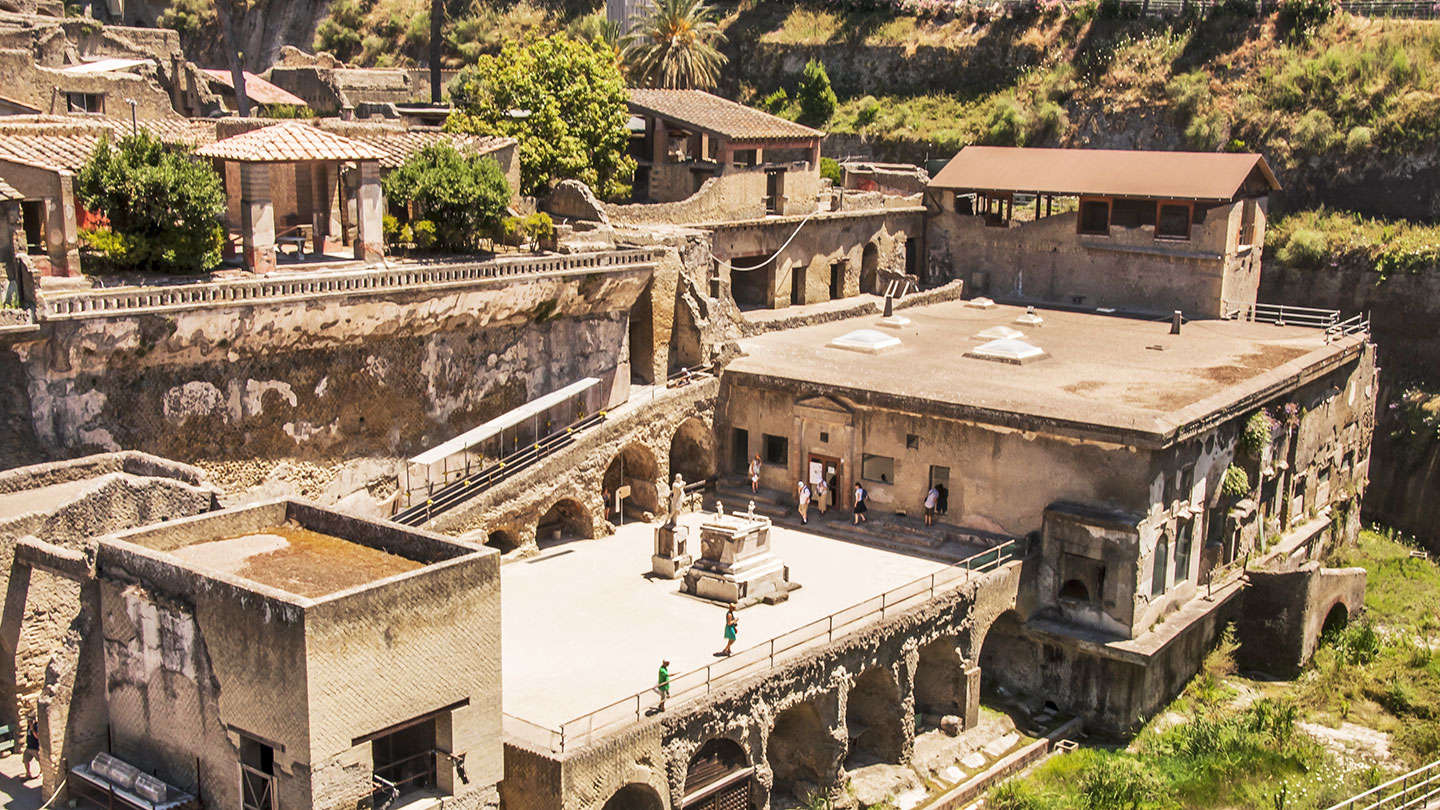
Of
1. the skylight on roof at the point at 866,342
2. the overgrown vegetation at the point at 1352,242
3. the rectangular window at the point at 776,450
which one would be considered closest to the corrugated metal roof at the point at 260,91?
the skylight on roof at the point at 866,342

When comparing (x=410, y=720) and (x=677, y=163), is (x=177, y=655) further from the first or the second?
(x=677, y=163)

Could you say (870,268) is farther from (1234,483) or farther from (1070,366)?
(1234,483)

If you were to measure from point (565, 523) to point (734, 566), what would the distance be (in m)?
6.61

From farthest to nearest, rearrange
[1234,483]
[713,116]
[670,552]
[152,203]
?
[713,116], [1234,483], [670,552], [152,203]

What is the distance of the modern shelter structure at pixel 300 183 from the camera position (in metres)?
34.6

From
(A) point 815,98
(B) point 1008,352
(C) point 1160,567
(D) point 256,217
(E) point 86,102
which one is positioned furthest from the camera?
(A) point 815,98

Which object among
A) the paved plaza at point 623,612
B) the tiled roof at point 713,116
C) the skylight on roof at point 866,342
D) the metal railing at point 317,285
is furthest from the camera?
the tiled roof at point 713,116

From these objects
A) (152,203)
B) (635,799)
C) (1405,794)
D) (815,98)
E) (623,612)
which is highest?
(815,98)

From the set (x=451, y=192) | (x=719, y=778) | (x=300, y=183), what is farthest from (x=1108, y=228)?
(x=719, y=778)

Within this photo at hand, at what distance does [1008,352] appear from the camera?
42.9 metres

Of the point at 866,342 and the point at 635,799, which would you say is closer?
the point at 635,799

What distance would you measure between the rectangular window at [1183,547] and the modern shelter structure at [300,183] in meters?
20.4

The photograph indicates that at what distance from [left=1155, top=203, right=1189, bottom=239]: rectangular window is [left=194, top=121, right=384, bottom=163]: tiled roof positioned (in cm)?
2748

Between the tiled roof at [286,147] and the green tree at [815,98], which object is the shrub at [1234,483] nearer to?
the tiled roof at [286,147]
